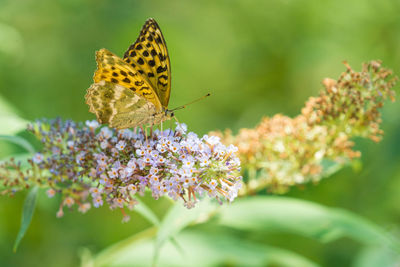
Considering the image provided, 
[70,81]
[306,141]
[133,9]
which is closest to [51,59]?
[70,81]

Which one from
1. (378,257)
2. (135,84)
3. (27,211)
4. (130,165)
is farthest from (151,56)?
(378,257)

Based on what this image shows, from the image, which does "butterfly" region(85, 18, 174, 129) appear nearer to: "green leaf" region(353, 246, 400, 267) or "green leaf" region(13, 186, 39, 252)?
"green leaf" region(13, 186, 39, 252)

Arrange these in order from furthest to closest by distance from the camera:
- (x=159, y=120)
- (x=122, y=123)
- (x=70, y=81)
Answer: (x=70, y=81)
(x=159, y=120)
(x=122, y=123)

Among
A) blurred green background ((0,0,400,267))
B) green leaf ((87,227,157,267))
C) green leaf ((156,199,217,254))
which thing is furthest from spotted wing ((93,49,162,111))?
blurred green background ((0,0,400,267))

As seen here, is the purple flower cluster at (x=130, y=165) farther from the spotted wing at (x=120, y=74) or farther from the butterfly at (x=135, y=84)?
the spotted wing at (x=120, y=74)

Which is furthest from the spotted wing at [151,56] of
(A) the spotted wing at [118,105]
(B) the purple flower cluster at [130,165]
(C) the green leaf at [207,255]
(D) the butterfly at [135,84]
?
(C) the green leaf at [207,255]

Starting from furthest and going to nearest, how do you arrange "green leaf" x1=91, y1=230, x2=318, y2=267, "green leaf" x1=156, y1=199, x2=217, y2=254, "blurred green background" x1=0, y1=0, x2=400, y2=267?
"blurred green background" x1=0, y1=0, x2=400, y2=267, "green leaf" x1=91, y1=230, x2=318, y2=267, "green leaf" x1=156, y1=199, x2=217, y2=254

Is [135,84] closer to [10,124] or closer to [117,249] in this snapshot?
[10,124]

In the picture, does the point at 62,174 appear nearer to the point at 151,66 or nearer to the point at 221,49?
the point at 151,66
